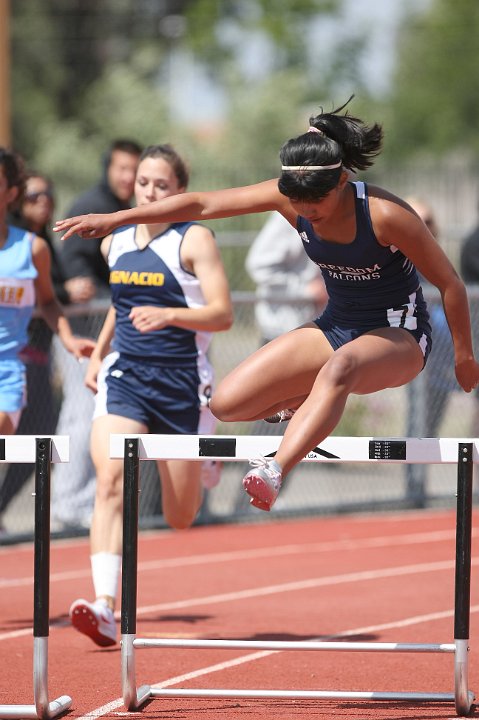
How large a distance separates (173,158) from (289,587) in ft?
10.4

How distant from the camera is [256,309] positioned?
36.8 feet

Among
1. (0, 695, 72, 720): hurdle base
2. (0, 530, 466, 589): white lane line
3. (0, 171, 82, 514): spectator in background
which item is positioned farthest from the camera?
(0, 171, 82, 514): spectator in background

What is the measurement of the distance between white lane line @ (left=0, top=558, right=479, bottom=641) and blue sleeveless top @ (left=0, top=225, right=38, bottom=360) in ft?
5.08

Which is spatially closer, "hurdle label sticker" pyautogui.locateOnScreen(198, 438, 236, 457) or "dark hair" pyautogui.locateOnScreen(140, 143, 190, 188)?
"hurdle label sticker" pyautogui.locateOnScreen(198, 438, 236, 457)

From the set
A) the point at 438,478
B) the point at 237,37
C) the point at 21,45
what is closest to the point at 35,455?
the point at 438,478

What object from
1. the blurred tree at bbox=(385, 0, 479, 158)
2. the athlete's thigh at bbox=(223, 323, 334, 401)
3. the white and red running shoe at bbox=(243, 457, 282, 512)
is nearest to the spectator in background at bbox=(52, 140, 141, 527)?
the athlete's thigh at bbox=(223, 323, 334, 401)

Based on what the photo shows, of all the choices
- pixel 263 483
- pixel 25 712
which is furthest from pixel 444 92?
pixel 25 712

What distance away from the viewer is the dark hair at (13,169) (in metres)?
7.26

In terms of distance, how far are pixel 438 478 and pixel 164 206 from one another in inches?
320

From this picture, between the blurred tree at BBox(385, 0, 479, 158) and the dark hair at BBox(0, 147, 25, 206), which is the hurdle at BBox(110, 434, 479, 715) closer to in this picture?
the dark hair at BBox(0, 147, 25, 206)

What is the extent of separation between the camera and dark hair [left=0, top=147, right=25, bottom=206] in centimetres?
726

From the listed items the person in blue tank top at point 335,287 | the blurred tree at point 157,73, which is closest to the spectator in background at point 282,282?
the person in blue tank top at point 335,287

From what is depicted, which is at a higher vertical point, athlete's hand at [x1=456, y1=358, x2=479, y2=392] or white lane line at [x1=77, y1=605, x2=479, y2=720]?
athlete's hand at [x1=456, y1=358, x2=479, y2=392]

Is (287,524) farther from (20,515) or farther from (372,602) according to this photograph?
(372,602)
